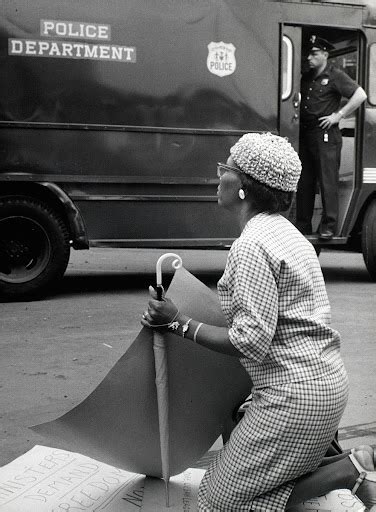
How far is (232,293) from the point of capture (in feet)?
9.74

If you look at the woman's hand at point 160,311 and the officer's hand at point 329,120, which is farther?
the officer's hand at point 329,120

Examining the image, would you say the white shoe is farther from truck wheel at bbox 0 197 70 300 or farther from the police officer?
the police officer

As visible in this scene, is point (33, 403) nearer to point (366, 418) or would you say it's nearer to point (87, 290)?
point (366, 418)

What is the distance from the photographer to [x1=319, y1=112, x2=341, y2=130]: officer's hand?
28.8 ft

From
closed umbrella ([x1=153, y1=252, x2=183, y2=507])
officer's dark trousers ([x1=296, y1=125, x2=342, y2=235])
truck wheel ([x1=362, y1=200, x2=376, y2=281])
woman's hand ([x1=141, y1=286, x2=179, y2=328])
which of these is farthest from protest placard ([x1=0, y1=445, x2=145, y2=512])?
truck wheel ([x1=362, y1=200, x2=376, y2=281])

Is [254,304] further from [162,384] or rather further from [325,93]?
[325,93]

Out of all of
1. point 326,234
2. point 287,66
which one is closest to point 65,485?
point 326,234

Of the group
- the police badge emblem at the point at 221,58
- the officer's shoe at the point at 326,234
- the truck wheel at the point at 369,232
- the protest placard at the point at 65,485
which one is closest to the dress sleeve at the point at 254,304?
the protest placard at the point at 65,485

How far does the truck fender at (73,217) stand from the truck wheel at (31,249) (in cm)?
11

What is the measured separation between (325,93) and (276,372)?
20.8ft

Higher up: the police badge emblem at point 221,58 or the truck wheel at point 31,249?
the police badge emblem at point 221,58

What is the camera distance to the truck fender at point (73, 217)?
7.92 m

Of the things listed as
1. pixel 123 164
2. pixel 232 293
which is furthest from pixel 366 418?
pixel 123 164

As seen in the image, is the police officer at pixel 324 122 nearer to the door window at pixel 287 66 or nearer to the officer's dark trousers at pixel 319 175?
the officer's dark trousers at pixel 319 175
